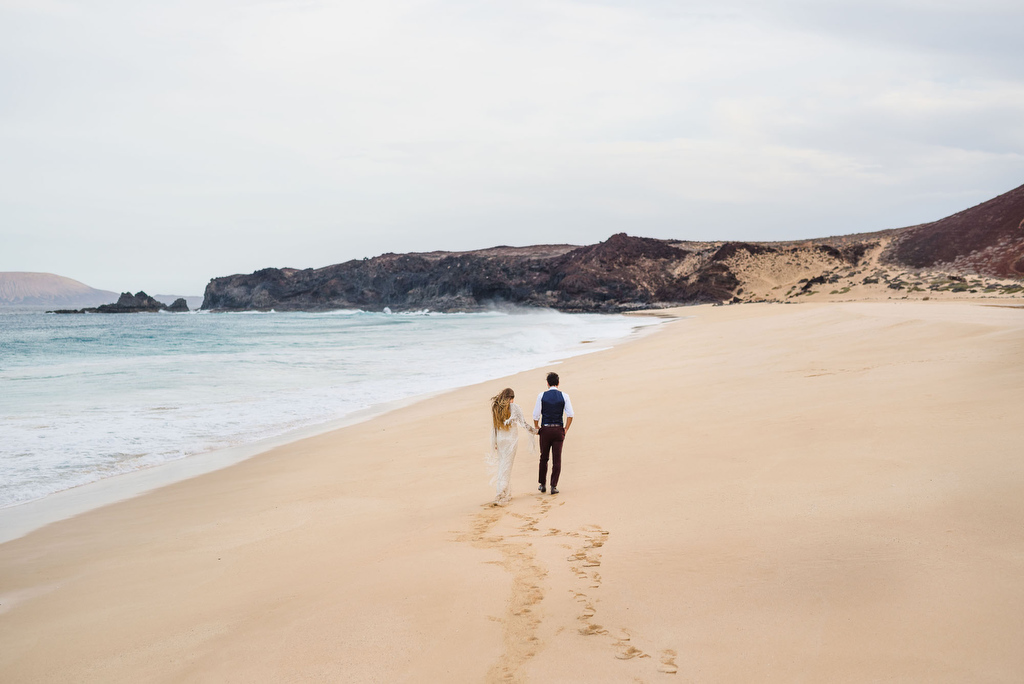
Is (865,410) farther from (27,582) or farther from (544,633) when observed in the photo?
(27,582)

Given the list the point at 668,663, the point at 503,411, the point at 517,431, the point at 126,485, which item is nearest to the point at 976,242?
the point at 517,431

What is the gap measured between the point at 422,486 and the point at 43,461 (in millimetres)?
6270

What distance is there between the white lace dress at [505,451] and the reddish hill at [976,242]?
2103 inches

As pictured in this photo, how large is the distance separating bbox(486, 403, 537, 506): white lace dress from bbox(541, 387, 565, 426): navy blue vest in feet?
0.61

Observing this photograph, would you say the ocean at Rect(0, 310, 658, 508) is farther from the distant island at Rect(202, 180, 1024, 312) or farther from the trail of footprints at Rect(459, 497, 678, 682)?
the distant island at Rect(202, 180, 1024, 312)

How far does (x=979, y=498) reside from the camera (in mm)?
4363

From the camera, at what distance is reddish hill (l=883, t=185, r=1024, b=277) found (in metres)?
49.8

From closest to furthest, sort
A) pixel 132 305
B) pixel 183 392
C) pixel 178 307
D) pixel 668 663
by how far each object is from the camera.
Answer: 1. pixel 668 663
2. pixel 183 392
3. pixel 132 305
4. pixel 178 307

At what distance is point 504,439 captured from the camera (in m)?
6.22

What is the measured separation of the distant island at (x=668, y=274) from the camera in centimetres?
5234

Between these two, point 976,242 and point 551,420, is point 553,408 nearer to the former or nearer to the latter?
point 551,420

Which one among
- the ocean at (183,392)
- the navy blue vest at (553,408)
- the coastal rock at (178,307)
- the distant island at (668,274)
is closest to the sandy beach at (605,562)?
the navy blue vest at (553,408)

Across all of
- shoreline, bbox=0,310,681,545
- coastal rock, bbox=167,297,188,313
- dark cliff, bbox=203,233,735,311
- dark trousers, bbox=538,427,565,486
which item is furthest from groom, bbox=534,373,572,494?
coastal rock, bbox=167,297,188,313

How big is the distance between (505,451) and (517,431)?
9.6 inches
